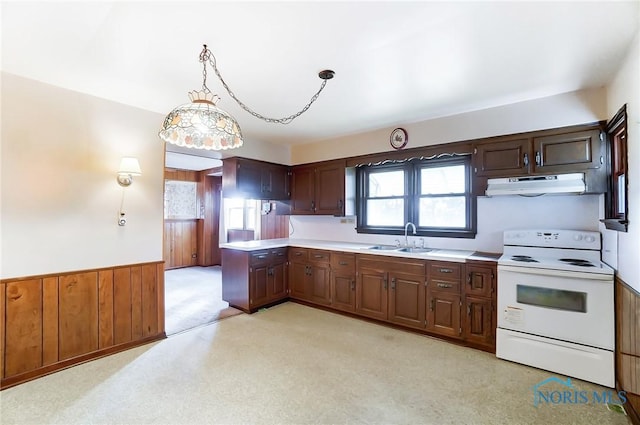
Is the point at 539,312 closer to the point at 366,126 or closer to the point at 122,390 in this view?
the point at 366,126

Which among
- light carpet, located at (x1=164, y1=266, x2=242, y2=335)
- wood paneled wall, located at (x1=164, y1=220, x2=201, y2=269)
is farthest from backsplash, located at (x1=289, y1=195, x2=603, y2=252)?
wood paneled wall, located at (x1=164, y1=220, x2=201, y2=269)

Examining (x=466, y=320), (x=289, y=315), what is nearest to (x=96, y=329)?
(x=289, y=315)

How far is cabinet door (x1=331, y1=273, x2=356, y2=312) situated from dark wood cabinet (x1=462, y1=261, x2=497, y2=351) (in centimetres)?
133

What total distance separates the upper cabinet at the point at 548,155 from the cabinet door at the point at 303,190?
239 centimetres

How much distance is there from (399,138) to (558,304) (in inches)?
96.1

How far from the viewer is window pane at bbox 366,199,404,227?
4210mm

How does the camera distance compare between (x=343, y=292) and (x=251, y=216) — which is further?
(x=251, y=216)

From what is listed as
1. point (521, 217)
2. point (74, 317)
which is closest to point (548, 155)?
point (521, 217)

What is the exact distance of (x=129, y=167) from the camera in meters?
2.92

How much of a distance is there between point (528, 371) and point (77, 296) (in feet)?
13.3

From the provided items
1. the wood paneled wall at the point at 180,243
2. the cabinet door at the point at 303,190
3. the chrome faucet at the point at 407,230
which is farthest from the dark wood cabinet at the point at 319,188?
the wood paneled wall at the point at 180,243

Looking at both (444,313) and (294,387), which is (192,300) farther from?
(444,313)

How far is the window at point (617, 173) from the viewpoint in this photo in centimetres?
223

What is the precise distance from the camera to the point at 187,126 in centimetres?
198
